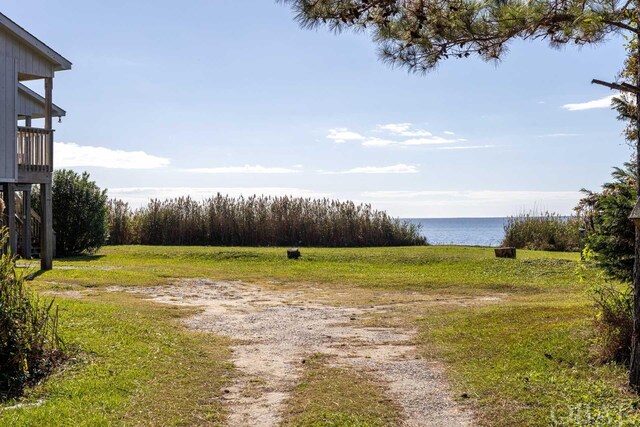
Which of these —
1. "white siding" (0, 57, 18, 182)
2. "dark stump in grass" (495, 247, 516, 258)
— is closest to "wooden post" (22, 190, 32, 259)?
"white siding" (0, 57, 18, 182)

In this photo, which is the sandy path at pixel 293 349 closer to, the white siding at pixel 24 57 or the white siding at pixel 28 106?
the white siding at pixel 24 57

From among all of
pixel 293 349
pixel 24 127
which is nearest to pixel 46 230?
pixel 24 127

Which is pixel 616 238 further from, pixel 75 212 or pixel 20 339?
pixel 75 212

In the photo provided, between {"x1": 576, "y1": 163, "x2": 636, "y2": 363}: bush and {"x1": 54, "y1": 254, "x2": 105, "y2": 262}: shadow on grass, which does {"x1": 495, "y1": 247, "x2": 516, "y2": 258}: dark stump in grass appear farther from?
{"x1": 54, "y1": 254, "x2": 105, "y2": 262}: shadow on grass

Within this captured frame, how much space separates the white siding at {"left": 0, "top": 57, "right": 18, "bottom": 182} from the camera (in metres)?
17.6

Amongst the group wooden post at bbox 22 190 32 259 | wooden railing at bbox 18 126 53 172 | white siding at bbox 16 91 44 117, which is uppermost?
white siding at bbox 16 91 44 117

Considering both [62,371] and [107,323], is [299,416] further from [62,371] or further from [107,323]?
[107,323]

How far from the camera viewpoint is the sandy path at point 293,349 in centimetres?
683

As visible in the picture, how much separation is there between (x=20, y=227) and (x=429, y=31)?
715 inches

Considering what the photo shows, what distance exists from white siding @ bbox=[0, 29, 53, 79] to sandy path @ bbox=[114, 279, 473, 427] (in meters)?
6.87

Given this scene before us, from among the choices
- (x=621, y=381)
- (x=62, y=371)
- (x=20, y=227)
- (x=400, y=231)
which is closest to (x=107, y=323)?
(x=62, y=371)

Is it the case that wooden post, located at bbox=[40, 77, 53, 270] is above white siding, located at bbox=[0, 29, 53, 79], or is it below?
below

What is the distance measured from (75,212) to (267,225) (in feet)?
26.8

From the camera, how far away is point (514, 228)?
28.9 meters
